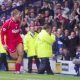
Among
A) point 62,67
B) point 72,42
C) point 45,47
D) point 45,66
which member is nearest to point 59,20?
point 72,42

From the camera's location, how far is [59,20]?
914 inches

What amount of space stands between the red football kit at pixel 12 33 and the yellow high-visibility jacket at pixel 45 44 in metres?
0.89

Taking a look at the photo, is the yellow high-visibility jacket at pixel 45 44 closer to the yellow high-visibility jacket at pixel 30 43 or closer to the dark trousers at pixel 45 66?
the dark trousers at pixel 45 66

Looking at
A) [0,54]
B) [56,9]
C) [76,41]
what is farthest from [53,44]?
[56,9]

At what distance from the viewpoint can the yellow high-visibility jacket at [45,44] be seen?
19.0 metres

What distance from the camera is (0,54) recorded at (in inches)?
853

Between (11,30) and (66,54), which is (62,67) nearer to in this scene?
(66,54)

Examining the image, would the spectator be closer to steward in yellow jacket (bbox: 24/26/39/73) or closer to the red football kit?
steward in yellow jacket (bbox: 24/26/39/73)

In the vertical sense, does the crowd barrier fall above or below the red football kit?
below

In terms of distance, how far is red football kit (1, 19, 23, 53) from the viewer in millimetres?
18688

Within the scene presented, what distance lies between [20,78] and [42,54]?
9.59ft

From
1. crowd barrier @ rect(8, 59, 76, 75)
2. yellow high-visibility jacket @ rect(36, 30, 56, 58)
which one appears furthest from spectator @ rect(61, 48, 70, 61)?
yellow high-visibility jacket @ rect(36, 30, 56, 58)

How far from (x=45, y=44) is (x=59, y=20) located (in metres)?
4.09

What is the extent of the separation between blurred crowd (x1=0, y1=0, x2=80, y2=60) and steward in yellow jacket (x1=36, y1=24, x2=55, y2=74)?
4.04 ft
